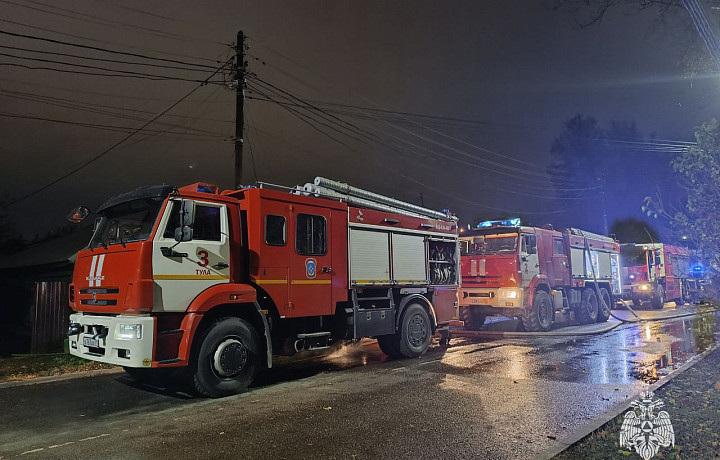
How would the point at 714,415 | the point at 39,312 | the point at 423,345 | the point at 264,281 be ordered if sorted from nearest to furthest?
the point at 714,415
the point at 264,281
the point at 423,345
the point at 39,312

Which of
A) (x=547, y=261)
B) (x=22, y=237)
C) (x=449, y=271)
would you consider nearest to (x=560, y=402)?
(x=449, y=271)

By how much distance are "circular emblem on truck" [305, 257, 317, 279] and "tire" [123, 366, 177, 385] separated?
9.83 feet

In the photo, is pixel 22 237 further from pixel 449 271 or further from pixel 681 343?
pixel 681 343

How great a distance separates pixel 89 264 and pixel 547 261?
43.9 ft

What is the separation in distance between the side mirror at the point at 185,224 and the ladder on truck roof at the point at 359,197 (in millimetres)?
2410

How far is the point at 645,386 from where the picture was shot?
23.6ft

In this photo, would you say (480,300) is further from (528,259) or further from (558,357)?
(558,357)

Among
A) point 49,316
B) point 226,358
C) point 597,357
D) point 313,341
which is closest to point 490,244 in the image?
point 597,357

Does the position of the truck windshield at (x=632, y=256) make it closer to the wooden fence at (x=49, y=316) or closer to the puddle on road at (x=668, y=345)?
the puddle on road at (x=668, y=345)

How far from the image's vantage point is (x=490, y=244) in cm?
1500

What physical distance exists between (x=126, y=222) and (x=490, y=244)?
1094 cm

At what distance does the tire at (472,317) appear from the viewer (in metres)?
15.4

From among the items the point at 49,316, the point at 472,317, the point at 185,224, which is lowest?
the point at 472,317

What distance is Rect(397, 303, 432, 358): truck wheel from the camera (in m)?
10.2
